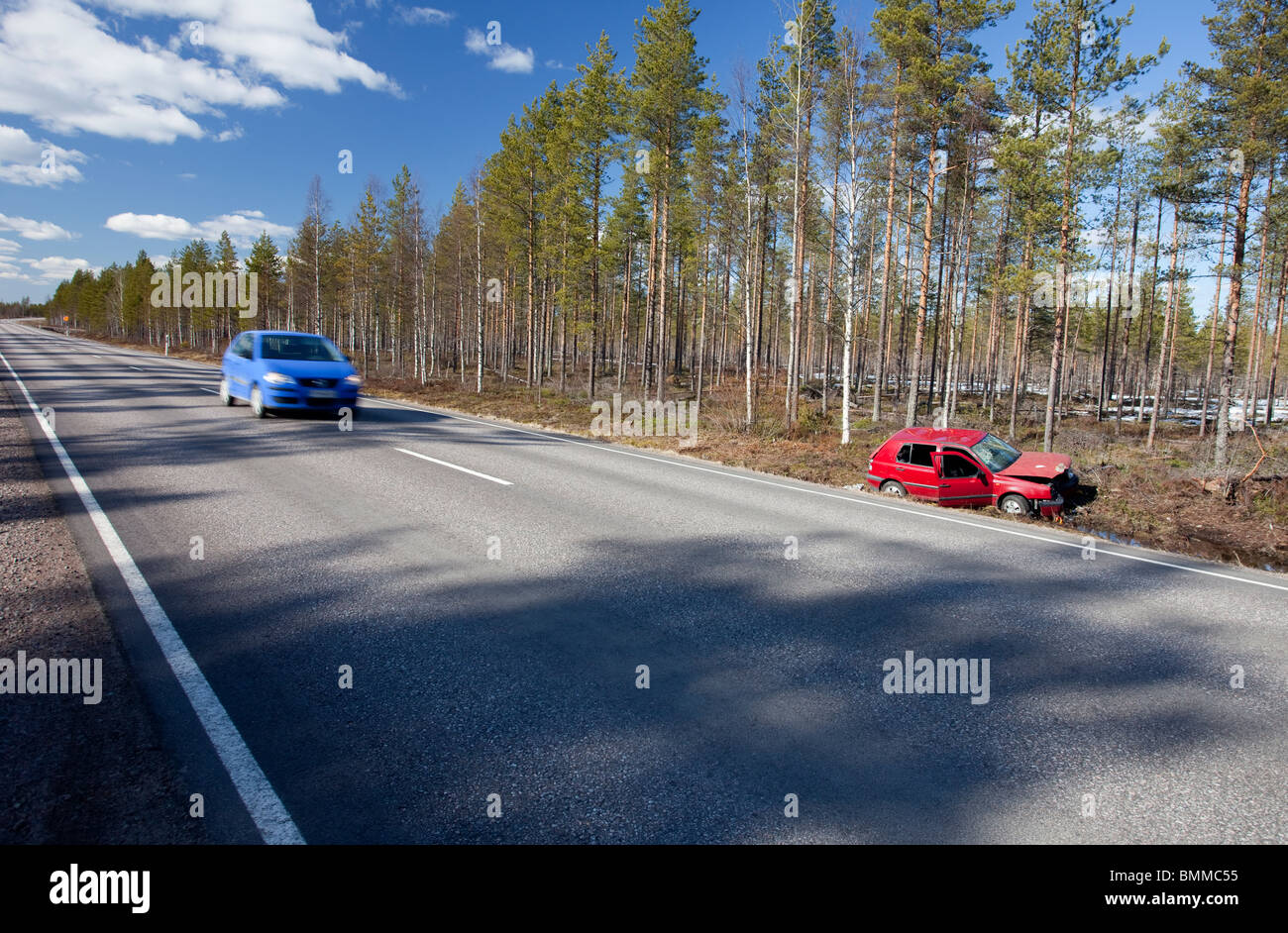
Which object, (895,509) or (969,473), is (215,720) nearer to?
(895,509)

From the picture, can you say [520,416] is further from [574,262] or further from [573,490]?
[574,262]

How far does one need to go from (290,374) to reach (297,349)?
127 centimetres

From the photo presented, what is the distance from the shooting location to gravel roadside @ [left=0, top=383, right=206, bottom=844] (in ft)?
8.16

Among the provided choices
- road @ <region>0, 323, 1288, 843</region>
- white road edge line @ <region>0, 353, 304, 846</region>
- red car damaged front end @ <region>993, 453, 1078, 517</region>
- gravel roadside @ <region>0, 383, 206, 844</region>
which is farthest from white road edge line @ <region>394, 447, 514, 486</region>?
red car damaged front end @ <region>993, 453, 1078, 517</region>

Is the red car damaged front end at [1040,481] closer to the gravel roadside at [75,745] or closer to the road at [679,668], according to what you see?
the road at [679,668]

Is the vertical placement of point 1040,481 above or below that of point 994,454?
below

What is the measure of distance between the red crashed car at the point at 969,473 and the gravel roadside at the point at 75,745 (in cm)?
1179

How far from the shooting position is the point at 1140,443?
2809cm

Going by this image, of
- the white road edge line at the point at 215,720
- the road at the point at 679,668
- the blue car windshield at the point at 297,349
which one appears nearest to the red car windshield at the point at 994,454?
the road at the point at 679,668

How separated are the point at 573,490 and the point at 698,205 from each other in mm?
30482

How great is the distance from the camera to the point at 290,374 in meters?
13.6

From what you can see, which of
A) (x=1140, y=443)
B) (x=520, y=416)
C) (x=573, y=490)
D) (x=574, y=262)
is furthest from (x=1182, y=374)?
(x=573, y=490)

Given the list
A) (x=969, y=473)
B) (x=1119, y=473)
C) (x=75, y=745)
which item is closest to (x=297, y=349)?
(x=75, y=745)

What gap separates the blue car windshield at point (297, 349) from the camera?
46.9 ft
